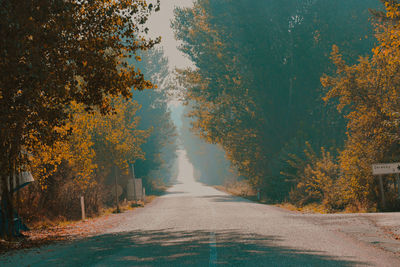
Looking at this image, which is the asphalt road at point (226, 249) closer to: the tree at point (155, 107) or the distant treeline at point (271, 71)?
the distant treeline at point (271, 71)

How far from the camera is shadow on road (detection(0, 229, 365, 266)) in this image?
8742mm

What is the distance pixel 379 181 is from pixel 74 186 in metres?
13.8

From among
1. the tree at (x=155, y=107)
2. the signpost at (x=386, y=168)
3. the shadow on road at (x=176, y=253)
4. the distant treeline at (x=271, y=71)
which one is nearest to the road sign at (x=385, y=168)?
the signpost at (x=386, y=168)

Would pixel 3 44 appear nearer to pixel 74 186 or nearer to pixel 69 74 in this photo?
pixel 69 74

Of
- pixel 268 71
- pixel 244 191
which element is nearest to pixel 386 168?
pixel 268 71

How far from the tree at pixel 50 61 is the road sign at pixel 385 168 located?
10.6 metres

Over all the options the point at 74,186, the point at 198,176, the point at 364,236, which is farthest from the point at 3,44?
the point at 198,176

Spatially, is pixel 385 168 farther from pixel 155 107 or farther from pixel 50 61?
pixel 155 107

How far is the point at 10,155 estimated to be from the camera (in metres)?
13.9

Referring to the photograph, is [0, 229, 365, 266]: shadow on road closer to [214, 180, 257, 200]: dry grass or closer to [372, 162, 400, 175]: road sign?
[372, 162, 400, 175]: road sign

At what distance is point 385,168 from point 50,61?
13.4 meters

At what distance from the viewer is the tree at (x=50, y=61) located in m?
11.3

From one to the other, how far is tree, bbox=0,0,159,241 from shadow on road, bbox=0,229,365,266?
3.15 meters

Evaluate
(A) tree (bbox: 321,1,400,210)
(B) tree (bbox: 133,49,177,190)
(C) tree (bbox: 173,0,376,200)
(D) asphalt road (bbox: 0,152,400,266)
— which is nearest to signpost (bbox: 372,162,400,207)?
(A) tree (bbox: 321,1,400,210)
